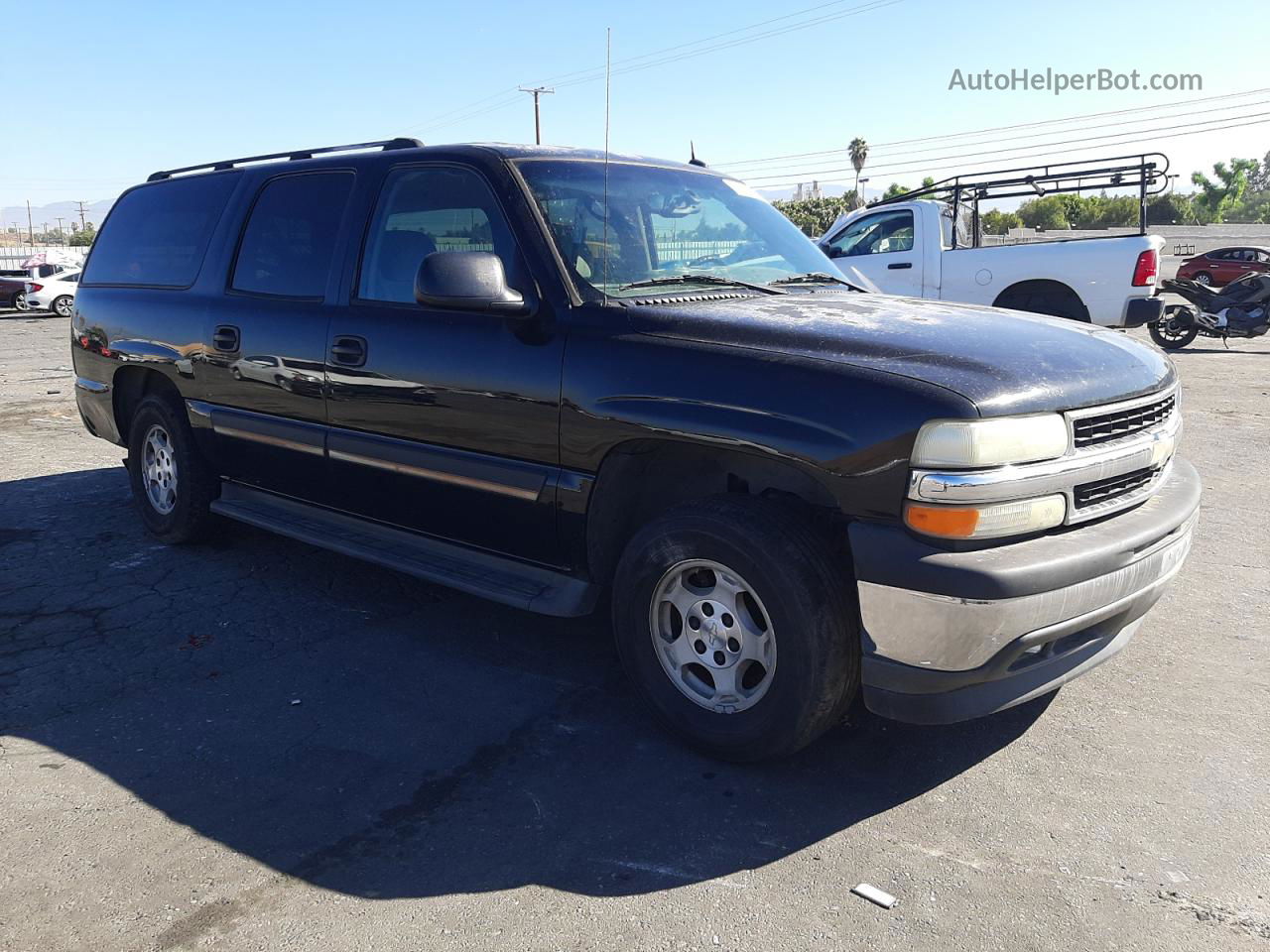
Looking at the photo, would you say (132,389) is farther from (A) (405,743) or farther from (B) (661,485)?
(B) (661,485)

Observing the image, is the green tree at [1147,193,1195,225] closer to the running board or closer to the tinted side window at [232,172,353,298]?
the tinted side window at [232,172,353,298]

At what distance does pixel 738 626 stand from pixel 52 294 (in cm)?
2684

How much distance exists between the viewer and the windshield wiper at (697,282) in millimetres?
3627

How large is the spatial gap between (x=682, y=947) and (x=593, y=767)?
878 millimetres

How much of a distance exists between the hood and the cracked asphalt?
118 centimetres

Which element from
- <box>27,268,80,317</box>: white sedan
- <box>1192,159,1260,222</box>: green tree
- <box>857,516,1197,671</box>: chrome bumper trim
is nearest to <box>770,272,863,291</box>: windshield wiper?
<box>857,516,1197,671</box>: chrome bumper trim

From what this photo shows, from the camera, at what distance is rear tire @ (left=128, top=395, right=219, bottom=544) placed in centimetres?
529

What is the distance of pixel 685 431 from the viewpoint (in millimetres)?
3080

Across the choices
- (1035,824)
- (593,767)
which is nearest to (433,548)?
(593,767)

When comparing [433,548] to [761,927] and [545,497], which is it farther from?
[761,927]

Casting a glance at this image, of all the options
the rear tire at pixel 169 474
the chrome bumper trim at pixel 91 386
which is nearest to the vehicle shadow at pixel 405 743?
the rear tire at pixel 169 474

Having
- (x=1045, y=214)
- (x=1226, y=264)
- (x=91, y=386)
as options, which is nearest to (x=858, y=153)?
(x=1045, y=214)

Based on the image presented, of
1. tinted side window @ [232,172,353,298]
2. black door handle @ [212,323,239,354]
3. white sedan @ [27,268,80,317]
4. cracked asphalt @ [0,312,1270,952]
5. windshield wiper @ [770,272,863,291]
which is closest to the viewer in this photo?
cracked asphalt @ [0,312,1270,952]

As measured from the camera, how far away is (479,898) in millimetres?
2568
